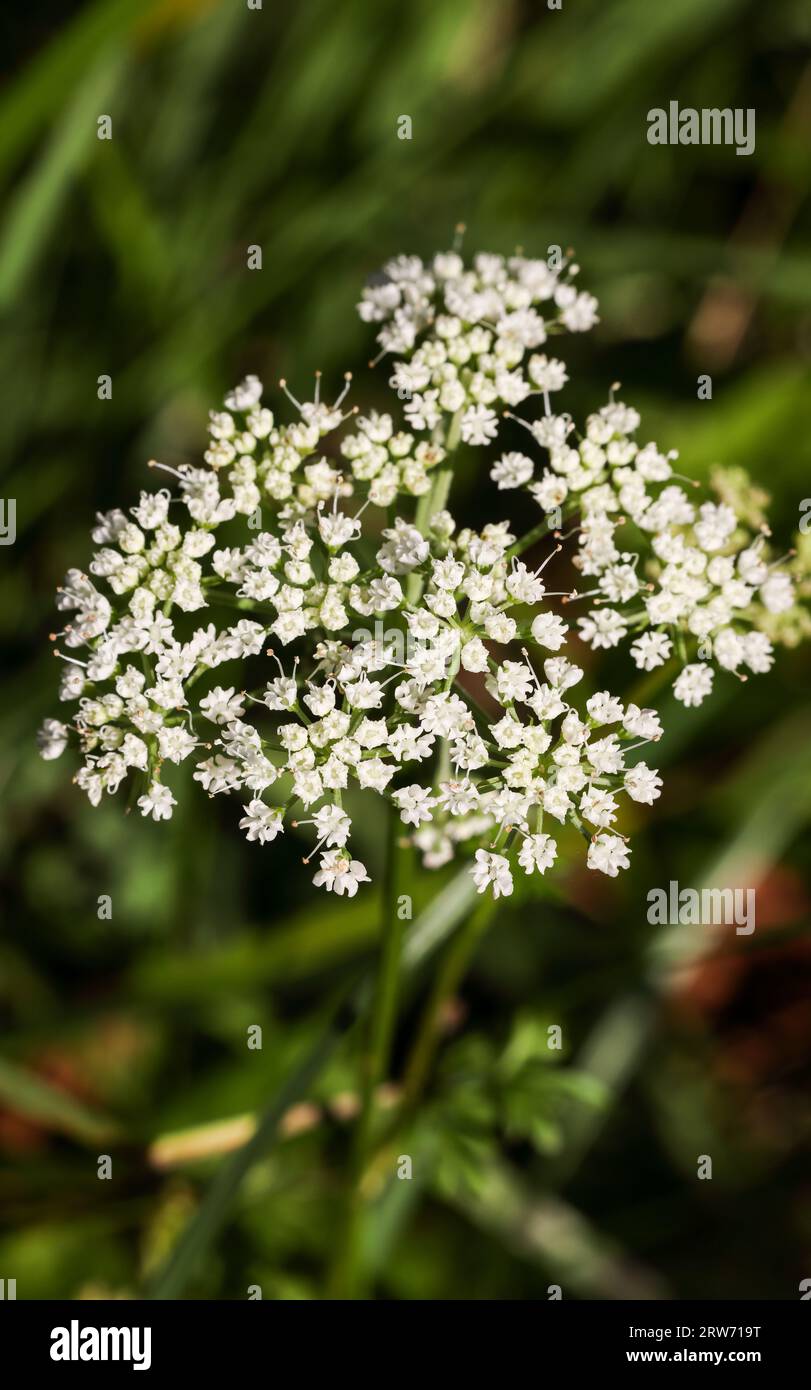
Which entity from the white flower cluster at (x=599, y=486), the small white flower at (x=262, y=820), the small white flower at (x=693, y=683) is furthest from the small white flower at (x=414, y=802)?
the small white flower at (x=693, y=683)

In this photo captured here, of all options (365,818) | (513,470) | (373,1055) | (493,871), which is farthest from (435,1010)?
(513,470)

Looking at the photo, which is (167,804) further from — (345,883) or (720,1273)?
(720,1273)

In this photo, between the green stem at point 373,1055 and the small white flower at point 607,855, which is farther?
the green stem at point 373,1055

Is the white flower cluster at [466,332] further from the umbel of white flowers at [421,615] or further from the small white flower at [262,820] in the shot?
the small white flower at [262,820]

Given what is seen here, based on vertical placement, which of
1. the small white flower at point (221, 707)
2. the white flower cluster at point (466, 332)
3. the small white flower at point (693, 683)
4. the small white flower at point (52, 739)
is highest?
the white flower cluster at point (466, 332)

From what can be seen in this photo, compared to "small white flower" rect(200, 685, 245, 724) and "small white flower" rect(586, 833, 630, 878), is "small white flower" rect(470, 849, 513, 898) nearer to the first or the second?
"small white flower" rect(586, 833, 630, 878)
